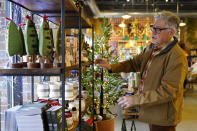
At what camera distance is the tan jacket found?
1760mm

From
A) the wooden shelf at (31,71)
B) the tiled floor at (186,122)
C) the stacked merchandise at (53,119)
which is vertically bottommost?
the tiled floor at (186,122)

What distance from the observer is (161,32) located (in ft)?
6.49

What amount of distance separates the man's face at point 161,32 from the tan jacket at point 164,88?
0.27 ft

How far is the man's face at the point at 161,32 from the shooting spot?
6.44ft

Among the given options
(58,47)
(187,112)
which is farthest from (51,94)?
(187,112)

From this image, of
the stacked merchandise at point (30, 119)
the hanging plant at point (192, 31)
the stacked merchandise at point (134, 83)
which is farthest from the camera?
the hanging plant at point (192, 31)

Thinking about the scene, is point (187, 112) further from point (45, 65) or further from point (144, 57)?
point (45, 65)

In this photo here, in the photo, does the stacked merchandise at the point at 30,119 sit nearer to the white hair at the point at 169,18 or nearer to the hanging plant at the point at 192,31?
the white hair at the point at 169,18

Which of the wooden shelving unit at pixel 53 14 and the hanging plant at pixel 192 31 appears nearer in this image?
the wooden shelving unit at pixel 53 14

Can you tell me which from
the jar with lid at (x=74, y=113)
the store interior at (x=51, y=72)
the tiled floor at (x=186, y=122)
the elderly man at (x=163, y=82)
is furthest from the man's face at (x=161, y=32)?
the tiled floor at (x=186, y=122)

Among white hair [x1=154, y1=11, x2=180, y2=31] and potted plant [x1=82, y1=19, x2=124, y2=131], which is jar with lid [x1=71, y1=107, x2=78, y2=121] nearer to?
white hair [x1=154, y1=11, x2=180, y2=31]

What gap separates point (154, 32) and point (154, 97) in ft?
2.07

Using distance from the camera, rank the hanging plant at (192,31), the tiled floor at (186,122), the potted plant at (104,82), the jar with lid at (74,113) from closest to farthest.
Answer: the jar with lid at (74,113) → the potted plant at (104,82) → the tiled floor at (186,122) → the hanging plant at (192,31)

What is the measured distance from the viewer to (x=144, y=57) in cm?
230
